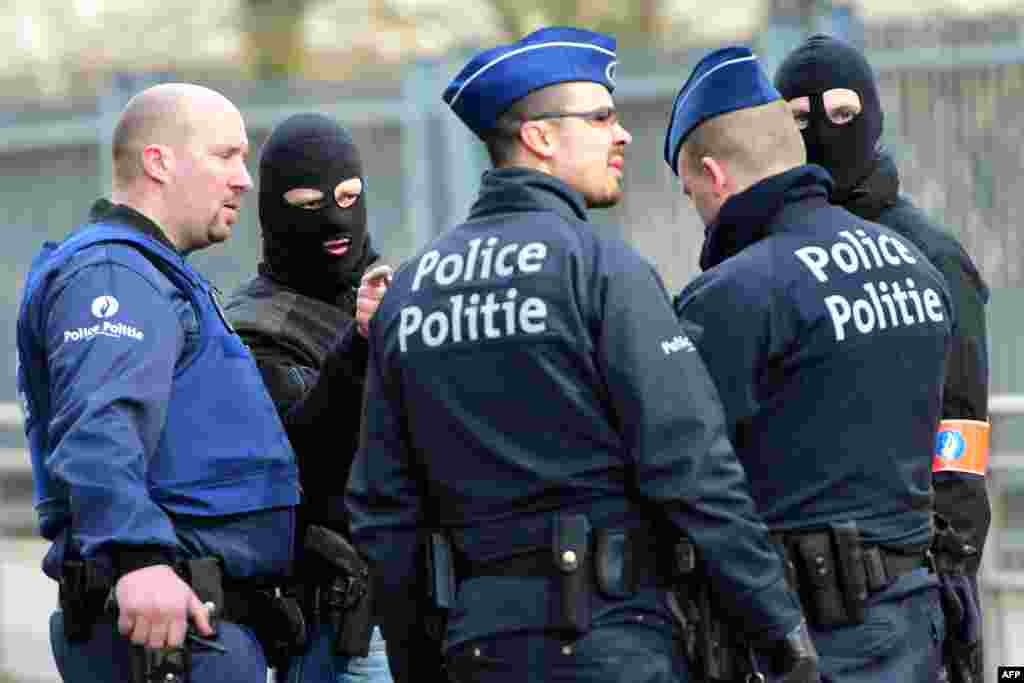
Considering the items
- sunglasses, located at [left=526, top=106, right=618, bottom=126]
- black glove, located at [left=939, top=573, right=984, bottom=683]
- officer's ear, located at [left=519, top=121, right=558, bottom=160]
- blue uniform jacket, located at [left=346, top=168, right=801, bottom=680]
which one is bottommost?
black glove, located at [left=939, top=573, right=984, bottom=683]

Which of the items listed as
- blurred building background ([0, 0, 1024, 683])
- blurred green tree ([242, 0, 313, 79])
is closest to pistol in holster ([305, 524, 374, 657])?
blurred building background ([0, 0, 1024, 683])

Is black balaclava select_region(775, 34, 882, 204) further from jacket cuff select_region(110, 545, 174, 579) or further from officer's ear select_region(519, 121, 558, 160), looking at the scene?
jacket cuff select_region(110, 545, 174, 579)

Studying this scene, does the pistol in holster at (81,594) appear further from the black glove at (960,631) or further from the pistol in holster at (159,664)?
the black glove at (960,631)

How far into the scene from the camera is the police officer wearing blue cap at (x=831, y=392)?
4.60 meters

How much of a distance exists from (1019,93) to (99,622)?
621 centimetres

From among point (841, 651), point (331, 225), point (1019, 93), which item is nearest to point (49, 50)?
point (1019, 93)

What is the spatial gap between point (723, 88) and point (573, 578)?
128 centimetres

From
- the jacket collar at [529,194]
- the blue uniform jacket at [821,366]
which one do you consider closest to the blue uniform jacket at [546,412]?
the jacket collar at [529,194]

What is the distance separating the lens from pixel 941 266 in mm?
5473

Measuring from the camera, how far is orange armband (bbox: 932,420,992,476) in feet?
17.7

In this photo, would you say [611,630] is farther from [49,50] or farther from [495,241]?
[49,50]

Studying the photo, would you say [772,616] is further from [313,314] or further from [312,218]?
[312,218]

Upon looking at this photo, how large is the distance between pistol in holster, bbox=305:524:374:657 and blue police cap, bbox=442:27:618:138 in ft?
4.02

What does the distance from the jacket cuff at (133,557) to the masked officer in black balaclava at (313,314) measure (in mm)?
759
